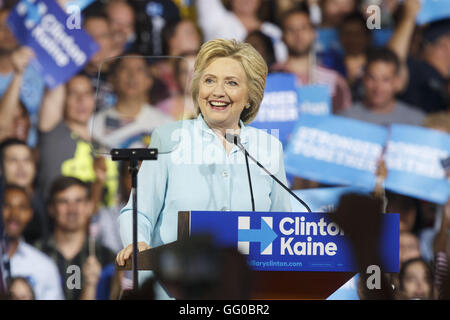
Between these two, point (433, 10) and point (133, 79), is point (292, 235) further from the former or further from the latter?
point (433, 10)

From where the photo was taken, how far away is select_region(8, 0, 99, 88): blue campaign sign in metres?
4.79

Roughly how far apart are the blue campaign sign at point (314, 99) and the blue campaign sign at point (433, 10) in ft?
2.64

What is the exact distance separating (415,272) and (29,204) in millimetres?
2516

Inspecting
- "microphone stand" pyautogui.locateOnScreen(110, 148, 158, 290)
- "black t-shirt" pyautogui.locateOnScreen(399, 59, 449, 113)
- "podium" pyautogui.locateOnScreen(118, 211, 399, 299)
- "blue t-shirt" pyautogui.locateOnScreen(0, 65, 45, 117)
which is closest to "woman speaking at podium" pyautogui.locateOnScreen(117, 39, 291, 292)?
"podium" pyautogui.locateOnScreen(118, 211, 399, 299)

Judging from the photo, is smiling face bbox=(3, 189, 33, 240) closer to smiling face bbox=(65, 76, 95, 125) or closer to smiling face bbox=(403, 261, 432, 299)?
smiling face bbox=(65, 76, 95, 125)

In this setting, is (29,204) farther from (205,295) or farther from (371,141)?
(205,295)

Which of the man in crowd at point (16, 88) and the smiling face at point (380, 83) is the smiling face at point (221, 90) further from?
the man in crowd at point (16, 88)

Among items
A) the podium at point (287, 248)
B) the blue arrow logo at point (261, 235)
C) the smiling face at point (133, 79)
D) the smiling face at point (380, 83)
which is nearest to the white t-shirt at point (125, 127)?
the smiling face at point (133, 79)

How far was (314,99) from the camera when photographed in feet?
16.0

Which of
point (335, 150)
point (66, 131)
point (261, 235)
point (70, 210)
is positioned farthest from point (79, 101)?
point (261, 235)

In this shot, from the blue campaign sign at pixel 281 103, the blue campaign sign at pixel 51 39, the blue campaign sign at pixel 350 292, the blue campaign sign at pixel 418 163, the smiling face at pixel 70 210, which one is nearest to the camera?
the blue campaign sign at pixel 350 292

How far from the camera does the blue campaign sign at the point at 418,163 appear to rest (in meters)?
4.89
